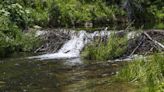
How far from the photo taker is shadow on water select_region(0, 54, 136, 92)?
9250mm

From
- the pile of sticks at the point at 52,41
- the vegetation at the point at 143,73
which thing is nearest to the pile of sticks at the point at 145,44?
the pile of sticks at the point at 52,41

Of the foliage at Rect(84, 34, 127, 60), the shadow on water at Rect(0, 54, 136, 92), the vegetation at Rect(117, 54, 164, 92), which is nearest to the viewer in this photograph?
the vegetation at Rect(117, 54, 164, 92)

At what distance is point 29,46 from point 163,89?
10428 millimetres

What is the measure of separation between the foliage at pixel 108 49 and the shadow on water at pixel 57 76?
1.33 feet

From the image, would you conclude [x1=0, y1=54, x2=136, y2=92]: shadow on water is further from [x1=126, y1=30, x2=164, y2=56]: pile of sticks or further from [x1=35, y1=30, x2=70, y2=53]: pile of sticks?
[x1=35, y1=30, x2=70, y2=53]: pile of sticks

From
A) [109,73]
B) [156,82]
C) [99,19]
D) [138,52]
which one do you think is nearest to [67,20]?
[99,19]

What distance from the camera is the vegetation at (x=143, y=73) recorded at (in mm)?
8293

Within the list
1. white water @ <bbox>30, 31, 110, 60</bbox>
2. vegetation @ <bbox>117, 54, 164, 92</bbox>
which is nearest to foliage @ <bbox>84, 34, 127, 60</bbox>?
white water @ <bbox>30, 31, 110, 60</bbox>

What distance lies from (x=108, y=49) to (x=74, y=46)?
12.7 ft

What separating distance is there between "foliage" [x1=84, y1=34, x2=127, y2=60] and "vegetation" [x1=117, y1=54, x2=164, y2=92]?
12.9 feet

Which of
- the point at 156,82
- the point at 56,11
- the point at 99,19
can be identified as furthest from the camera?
the point at 99,19

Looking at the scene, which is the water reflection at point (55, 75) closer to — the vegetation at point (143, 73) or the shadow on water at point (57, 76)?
the shadow on water at point (57, 76)

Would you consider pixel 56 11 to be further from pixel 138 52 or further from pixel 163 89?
pixel 163 89

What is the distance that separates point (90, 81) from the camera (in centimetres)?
993
